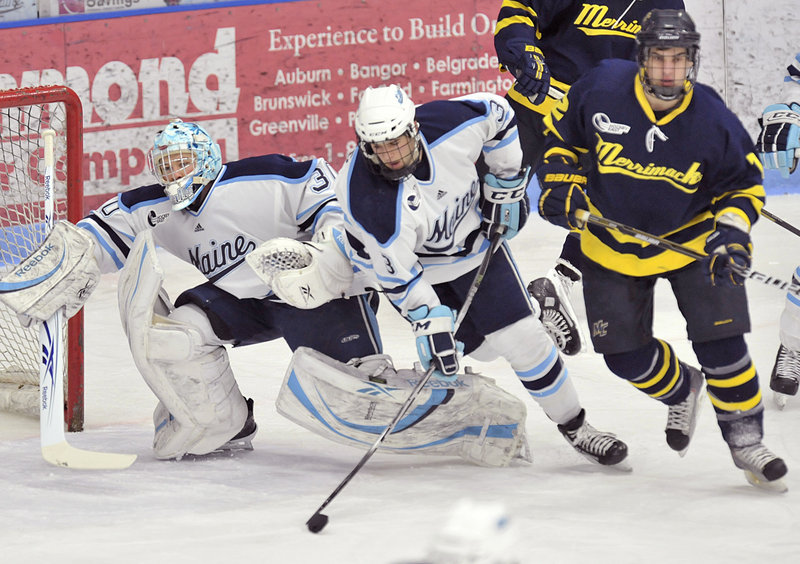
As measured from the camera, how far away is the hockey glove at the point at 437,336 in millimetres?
2502

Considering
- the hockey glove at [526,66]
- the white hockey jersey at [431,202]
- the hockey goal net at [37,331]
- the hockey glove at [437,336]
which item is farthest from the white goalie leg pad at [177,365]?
the hockey glove at [526,66]

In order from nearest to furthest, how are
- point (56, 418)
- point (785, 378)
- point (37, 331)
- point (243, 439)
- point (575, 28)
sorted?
point (56, 418) → point (243, 439) → point (785, 378) → point (37, 331) → point (575, 28)

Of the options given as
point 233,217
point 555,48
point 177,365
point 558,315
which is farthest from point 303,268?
point 555,48

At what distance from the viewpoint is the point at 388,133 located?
7.85ft

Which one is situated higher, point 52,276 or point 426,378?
point 52,276

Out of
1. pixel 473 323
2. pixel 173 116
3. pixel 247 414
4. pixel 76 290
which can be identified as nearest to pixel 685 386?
pixel 473 323

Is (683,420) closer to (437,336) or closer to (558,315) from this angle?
(437,336)

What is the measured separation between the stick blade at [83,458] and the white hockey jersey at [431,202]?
Answer: 0.78 m

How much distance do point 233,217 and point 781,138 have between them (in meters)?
1.48

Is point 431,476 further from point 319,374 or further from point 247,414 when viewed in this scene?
point 247,414

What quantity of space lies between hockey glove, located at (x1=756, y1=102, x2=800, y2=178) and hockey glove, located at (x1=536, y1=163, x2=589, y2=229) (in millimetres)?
734

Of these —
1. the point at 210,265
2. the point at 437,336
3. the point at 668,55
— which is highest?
the point at 668,55

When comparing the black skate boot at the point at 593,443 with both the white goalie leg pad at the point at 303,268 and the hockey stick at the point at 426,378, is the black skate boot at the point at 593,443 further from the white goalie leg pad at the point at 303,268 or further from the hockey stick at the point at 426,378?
the white goalie leg pad at the point at 303,268

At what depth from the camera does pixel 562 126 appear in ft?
8.60
